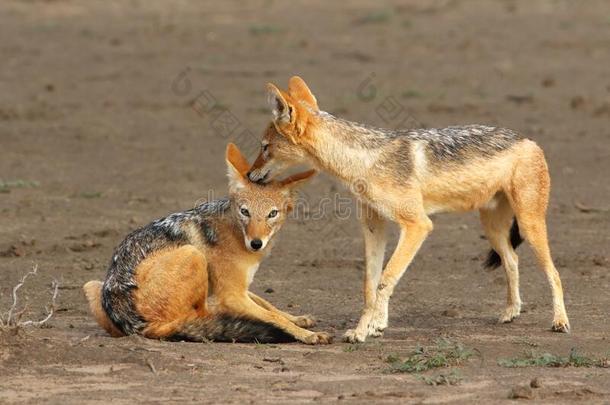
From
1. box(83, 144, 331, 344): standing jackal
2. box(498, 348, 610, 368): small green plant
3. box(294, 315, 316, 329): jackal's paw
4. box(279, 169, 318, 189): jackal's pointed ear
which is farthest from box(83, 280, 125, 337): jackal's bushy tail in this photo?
box(498, 348, 610, 368): small green plant

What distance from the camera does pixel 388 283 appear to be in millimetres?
8172

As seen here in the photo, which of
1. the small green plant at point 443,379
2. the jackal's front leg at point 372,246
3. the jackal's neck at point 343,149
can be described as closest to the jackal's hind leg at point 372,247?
the jackal's front leg at point 372,246

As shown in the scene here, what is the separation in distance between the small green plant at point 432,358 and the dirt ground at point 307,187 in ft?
0.33

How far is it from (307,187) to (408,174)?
5.05m

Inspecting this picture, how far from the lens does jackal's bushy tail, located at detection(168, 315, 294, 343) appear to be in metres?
7.78

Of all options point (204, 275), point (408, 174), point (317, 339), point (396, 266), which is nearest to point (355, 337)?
point (317, 339)

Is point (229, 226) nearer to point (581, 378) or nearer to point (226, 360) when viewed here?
point (226, 360)

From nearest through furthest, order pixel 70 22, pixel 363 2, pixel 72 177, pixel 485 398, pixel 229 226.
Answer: pixel 485 398 < pixel 229 226 < pixel 72 177 < pixel 70 22 < pixel 363 2

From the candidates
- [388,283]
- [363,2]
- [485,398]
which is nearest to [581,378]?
[485,398]

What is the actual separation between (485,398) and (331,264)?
4279mm

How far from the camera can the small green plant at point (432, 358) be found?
718 cm

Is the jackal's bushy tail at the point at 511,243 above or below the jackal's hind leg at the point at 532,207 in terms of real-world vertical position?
below

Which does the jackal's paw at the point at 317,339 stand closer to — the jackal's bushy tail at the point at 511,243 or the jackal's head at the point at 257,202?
the jackal's head at the point at 257,202

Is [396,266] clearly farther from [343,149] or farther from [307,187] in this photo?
[307,187]
